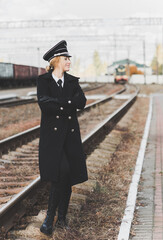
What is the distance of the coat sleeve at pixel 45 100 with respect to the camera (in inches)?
136

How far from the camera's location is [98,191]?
528cm

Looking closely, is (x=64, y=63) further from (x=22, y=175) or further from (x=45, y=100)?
(x=22, y=175)

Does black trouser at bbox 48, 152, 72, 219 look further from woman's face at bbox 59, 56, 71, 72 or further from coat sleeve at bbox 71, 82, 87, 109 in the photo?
woman's face at bbox 59, 56, 71, 72

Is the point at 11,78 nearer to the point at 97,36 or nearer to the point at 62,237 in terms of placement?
the point at 97,36

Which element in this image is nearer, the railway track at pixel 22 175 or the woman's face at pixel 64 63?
the woman's face at pixel 64 63

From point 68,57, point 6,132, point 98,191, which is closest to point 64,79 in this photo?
point 68,57

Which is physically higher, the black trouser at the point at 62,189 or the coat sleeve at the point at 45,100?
the coat sleeve at the point at 45,100

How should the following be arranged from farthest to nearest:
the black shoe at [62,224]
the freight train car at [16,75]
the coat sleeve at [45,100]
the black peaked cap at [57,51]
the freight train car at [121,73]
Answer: the freight train car at [121,73]
the freight train car at [16,75]
the black shoe at [62,224]
the black peaked cap at [57,51]
the coat sleeve at [45,100]

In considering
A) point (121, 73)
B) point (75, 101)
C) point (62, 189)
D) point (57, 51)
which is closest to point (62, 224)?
point (62, 189)

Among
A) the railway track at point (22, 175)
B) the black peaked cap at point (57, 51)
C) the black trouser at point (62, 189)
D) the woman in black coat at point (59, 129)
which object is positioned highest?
the black peaked cap at point (57, 51)

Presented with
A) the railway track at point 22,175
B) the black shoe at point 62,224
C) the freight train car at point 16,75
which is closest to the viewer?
the black shoe at point 62,224

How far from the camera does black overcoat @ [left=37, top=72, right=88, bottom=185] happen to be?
3.46 m

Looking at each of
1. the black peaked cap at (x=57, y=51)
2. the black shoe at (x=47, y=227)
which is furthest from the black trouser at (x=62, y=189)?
the black peaked cap at (x=57, y=51)

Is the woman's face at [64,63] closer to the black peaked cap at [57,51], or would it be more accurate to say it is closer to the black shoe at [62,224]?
the black peaked cap at [57,51]
